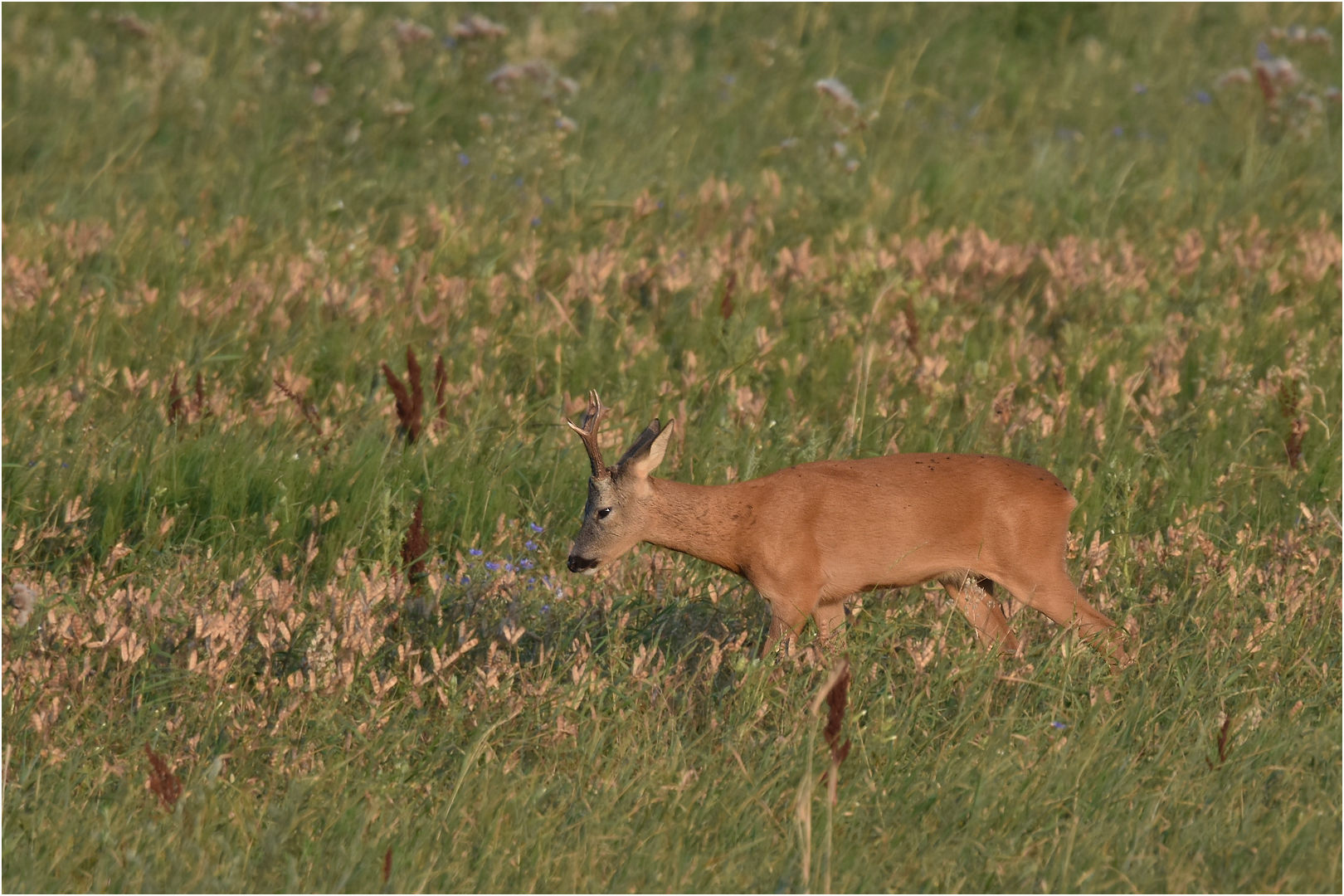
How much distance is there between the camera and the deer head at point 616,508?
234 inches

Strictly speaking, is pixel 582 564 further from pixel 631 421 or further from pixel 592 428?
pixel 631 421

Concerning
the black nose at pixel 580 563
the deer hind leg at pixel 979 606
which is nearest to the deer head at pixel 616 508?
the black nose at pixel 580 563

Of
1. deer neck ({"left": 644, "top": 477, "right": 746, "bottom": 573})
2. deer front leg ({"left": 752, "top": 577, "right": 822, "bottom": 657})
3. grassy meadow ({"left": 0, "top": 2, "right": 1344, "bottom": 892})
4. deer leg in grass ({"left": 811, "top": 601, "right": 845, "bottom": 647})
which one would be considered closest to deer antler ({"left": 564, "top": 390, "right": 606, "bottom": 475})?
deer neck ({"left": 644, "top": 477, "right": 746, "bottom": 573})

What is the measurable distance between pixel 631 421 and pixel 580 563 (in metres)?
1.92

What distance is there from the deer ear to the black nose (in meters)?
0.35

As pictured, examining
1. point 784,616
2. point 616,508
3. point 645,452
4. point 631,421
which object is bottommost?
point 631,421

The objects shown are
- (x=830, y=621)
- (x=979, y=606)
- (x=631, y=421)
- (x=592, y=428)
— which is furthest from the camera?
(x=631, y=421)

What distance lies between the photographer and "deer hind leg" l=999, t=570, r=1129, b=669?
587 cm

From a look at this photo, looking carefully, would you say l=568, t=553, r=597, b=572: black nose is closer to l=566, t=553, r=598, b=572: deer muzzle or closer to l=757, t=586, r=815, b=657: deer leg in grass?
l=566, t=553, r=598, b=572: deer muzzle

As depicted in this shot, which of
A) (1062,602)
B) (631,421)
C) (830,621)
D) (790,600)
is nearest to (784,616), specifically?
(790,600)

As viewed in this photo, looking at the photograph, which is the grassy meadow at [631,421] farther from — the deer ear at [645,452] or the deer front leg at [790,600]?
the deer ear at [645,452]

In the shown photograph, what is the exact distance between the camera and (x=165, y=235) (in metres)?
9.41

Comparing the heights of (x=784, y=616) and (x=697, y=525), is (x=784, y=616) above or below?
below

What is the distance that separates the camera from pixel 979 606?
20.9ft
